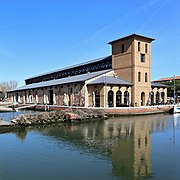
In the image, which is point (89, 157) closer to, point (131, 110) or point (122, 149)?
point (122, 149)

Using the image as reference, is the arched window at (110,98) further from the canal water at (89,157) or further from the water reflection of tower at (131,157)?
the water reflection of tower at (131,157)

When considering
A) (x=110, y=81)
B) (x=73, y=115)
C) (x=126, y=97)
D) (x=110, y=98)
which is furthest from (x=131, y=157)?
(x=126, y=97)

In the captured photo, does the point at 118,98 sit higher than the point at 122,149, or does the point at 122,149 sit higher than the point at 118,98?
the point at 118,98

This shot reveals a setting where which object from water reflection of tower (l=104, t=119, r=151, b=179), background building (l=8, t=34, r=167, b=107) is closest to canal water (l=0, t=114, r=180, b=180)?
water reflection of tower (l=104, t=119, r=151, b=179)

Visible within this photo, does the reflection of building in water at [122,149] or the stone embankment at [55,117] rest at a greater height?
the stone embankment at [55,117]

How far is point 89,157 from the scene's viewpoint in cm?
1127

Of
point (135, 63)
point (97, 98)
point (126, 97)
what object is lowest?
point (97, 98)

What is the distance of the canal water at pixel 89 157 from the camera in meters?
8.95

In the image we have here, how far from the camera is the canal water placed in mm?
8945

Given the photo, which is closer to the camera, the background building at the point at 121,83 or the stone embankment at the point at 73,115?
the stone embankment at the point at 73,115

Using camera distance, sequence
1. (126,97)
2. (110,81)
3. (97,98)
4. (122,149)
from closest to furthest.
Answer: (122,149)
(110,81)
(97,98)
(126,97)

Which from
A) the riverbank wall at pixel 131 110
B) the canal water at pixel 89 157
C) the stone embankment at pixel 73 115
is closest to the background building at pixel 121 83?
the riverbank wall at pixel 131 110

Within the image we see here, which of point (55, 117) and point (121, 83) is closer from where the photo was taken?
point (55, 117)

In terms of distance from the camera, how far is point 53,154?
11914 millimetres
